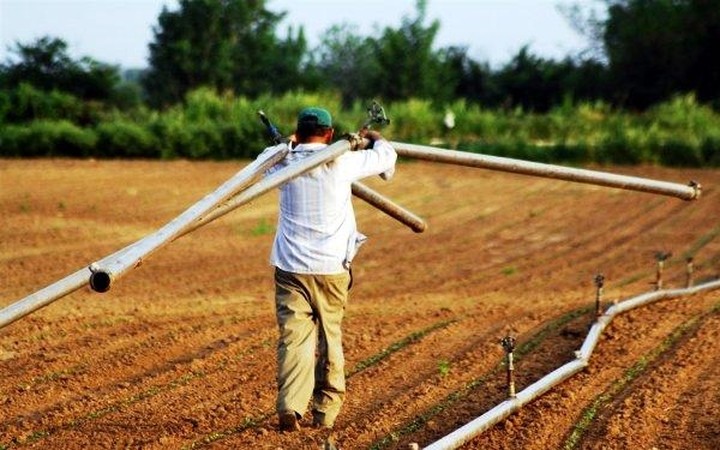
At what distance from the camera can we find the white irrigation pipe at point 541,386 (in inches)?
212

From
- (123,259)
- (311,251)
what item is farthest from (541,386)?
(123,259)

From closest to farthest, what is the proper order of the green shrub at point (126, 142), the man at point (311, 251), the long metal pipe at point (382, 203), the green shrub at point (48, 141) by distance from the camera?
the man at point (311, 251), the long metal pipe at point (382, 203), the green shrub at point (48, 141), the green shrub at point (126, 142)

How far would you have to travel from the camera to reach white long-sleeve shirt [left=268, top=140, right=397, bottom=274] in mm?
5645

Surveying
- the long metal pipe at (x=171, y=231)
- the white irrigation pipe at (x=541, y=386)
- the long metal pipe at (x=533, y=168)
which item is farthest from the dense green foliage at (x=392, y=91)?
the long metal pipe at (x=171, y=231)

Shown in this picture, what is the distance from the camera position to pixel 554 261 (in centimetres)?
1491

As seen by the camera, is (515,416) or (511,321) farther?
(511,321)

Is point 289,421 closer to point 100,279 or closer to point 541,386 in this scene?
point 541,386

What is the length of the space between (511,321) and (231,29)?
50.9 metres

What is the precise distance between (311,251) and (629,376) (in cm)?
254

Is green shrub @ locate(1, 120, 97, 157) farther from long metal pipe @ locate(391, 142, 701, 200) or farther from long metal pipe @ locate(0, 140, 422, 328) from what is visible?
long metal pipe @ locate(0, 140, 422, 328)

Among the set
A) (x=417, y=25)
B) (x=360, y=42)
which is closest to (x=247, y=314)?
(x=417, y=25)

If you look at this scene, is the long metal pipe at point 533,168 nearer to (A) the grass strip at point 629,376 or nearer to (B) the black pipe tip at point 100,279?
(A) the grass strip at point 629,376

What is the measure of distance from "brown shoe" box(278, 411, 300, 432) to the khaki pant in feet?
0.10

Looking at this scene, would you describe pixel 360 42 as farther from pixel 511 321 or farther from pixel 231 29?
pixel 511 321
